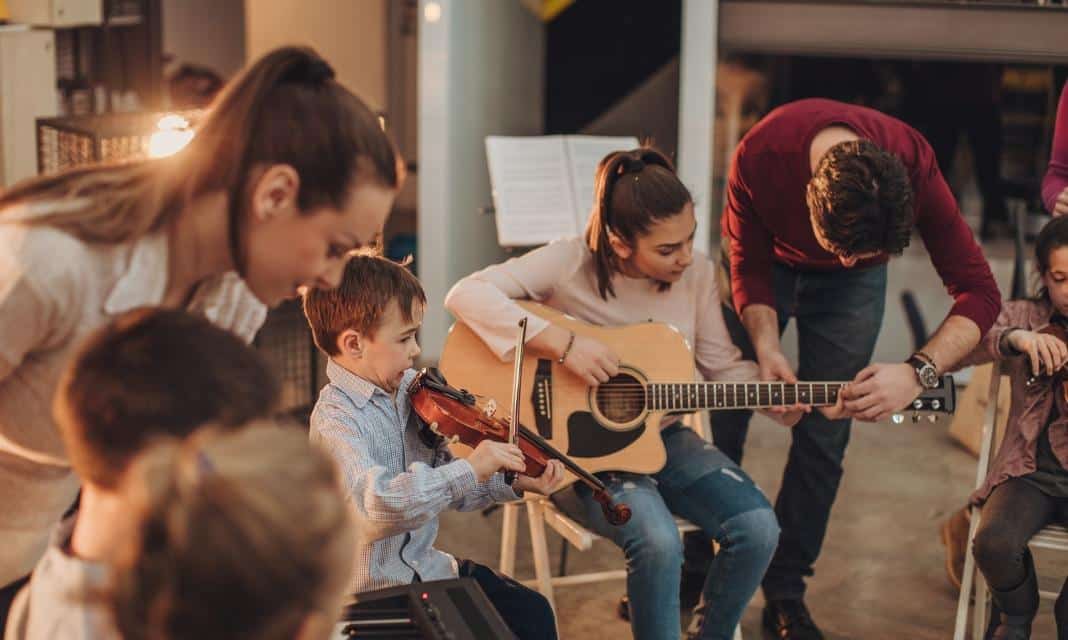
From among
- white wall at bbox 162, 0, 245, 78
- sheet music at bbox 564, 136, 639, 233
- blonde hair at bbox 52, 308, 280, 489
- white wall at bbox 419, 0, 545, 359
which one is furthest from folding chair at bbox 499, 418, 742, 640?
white wall at bbox 162, 0, 245, 78

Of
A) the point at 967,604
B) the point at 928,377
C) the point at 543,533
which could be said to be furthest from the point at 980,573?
the point at 543,533

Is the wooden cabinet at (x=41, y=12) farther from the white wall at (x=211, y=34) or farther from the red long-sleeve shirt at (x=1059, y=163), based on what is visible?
the white wall at (x=211, y=34)

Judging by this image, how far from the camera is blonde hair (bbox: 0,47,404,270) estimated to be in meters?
1.41

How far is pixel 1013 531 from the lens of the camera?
2.60 metres

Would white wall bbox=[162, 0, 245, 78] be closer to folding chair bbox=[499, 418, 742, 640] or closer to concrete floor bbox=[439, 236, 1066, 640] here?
concrete floor bbox=[439, 236, 1066, 640]

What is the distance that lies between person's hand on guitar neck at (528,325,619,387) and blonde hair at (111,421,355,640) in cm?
147

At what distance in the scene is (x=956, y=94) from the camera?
5957 mm

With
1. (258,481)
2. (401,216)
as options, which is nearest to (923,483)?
(258,481)

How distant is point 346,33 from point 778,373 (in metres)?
4.84

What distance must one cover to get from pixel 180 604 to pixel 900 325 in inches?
190

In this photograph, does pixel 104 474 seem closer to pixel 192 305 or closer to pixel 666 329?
pixel 192 305

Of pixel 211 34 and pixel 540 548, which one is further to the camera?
pixel 211 34

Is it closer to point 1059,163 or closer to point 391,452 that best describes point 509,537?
point 391,452

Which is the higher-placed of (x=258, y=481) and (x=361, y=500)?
(x=258, y=481)
